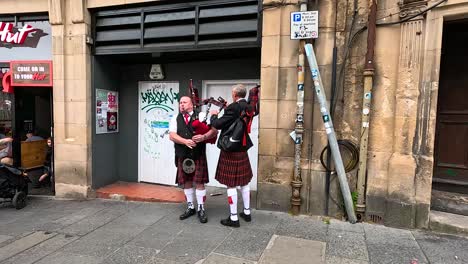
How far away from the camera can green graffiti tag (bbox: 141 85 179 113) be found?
632cm

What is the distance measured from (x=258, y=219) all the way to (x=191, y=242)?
3.64 ft

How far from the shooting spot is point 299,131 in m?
4.59

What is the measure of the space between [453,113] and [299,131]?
7.41 feet

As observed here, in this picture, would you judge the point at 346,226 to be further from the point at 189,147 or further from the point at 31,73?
the point at 31,73

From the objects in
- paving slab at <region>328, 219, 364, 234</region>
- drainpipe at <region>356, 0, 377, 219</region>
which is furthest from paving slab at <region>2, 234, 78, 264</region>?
drainpipe at <region>356, 0, 377, 219</region>

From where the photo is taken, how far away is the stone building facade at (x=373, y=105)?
4.09 meters

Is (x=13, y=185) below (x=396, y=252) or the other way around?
the other way around

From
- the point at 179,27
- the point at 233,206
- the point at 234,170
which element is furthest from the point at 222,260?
the point at 179,27

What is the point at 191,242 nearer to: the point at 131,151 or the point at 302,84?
the point at 302,84

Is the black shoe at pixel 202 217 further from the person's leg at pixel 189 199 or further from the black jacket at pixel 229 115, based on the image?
the black jacket at pixel 229 115

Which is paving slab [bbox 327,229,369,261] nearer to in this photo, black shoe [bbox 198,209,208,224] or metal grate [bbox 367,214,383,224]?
metal grate [bbox 367,214,383,224]

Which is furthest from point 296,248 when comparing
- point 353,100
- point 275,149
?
point 353,100

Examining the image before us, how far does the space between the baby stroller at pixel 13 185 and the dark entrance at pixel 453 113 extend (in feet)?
22.2

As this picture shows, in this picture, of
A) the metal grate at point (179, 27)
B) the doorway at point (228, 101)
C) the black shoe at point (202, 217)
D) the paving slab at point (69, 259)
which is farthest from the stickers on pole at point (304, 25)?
the paving slab at point (69, 259)
